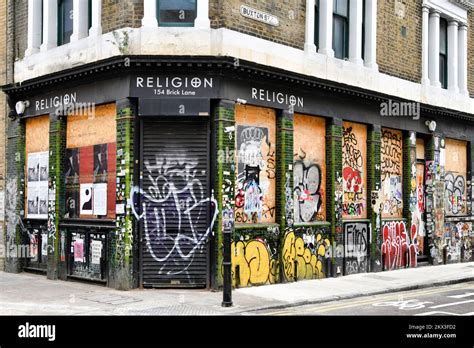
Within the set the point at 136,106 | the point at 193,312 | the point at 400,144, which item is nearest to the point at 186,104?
the point at 136,106

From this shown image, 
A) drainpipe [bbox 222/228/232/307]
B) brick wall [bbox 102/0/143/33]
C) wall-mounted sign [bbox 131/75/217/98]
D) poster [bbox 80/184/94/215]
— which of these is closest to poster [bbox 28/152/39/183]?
poster [bbox 80/184/94/215]

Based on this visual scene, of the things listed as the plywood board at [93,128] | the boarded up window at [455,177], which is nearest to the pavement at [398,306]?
the plywood board at [93,128]

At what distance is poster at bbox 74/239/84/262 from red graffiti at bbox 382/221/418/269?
893 centimetres

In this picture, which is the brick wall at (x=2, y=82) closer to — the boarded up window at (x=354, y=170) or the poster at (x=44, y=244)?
the poster at (x=44, y=244)

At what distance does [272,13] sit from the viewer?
1667 cm

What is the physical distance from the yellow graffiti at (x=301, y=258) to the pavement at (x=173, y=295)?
33 centimetres

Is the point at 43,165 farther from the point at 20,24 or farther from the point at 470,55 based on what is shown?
the point at 470,55

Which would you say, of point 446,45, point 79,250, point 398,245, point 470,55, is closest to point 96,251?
point 79,250

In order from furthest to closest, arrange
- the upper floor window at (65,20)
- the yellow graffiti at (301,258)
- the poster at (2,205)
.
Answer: the poster at (2,205)
the upper floor window at (65,20)
the yellow graffiti at (301,258)

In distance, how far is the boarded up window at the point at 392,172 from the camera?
2070 cm

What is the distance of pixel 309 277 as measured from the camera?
57.7ft

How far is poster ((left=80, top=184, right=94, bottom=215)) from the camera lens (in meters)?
16.6

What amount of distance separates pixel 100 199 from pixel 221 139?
3413mm

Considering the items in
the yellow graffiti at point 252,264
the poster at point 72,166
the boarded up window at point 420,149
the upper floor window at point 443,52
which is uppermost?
the upper floor window at point 443,52
